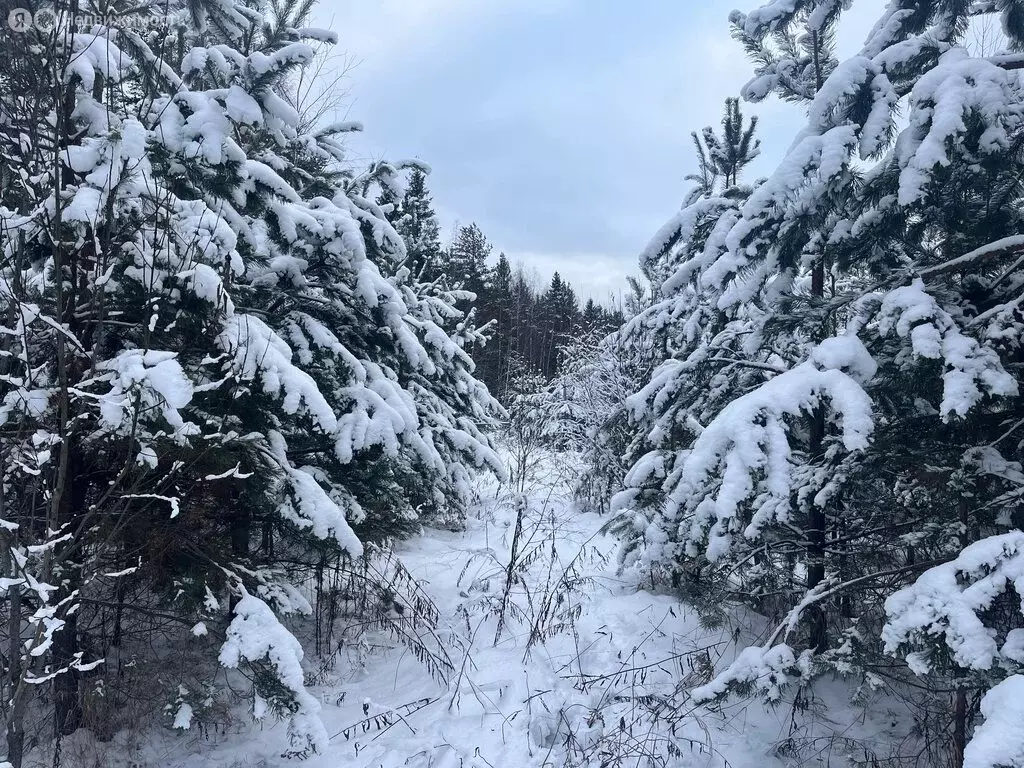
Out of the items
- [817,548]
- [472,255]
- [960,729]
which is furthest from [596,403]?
[472,255]

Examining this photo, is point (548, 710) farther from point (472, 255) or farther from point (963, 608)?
point (472, 255)

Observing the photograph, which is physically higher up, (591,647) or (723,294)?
(723,294)

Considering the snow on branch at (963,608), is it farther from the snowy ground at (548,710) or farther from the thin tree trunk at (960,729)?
the snowy ground at (548,710)

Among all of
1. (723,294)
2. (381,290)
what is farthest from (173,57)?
(723,294)

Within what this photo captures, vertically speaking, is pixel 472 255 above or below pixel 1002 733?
above

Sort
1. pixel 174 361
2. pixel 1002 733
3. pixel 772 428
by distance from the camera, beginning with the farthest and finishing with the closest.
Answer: pixel 174 361, pixel 772 428, pixel 1002 733

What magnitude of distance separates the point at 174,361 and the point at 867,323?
3.97 m

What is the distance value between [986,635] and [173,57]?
7.39 m

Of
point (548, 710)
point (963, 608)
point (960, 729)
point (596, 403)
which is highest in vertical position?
point (596, 403)

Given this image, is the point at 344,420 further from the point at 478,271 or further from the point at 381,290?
the point at 478,271

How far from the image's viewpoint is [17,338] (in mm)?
2717

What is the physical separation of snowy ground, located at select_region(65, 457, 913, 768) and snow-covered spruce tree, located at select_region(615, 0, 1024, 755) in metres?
0.74

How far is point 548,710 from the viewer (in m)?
4.34

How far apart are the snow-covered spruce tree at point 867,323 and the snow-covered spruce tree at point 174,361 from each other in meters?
2.57
